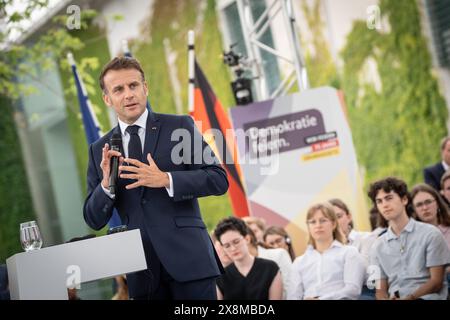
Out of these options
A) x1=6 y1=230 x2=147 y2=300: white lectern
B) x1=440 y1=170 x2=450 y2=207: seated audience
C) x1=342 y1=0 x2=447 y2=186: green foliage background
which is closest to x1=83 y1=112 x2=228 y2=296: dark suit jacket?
x1=6 y1=230 x2=147 y2=300: white lectern

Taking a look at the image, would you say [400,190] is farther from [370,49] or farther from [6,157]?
[6,157]

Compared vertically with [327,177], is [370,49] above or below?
above

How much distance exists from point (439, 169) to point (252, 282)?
2.24 m

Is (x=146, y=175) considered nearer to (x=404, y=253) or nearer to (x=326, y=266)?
(x=404, y=253)

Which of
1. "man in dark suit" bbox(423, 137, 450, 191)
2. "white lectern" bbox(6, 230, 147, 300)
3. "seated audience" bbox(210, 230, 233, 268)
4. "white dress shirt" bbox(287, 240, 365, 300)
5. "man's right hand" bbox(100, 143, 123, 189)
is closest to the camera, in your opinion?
"white lectern" bbox(6, 230, 147, 300)

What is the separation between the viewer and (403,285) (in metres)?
4.41

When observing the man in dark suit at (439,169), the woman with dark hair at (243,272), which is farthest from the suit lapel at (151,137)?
the man in dark suit at (439,169)

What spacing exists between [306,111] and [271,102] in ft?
0.99

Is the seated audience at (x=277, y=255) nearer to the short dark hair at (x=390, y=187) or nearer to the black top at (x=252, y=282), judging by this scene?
the black top at (x=252, y=282)

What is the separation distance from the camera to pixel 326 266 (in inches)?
189

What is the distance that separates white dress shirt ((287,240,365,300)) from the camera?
466 centimetres

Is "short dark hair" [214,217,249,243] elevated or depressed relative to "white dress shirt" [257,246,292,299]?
elevated

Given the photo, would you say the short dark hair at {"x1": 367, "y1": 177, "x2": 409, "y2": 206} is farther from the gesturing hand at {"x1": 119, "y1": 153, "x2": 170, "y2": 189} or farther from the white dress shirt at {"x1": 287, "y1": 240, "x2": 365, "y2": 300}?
the gesturing hand at {"x1": 119, "y1": 153, "x2": 170, "y2": 189}
